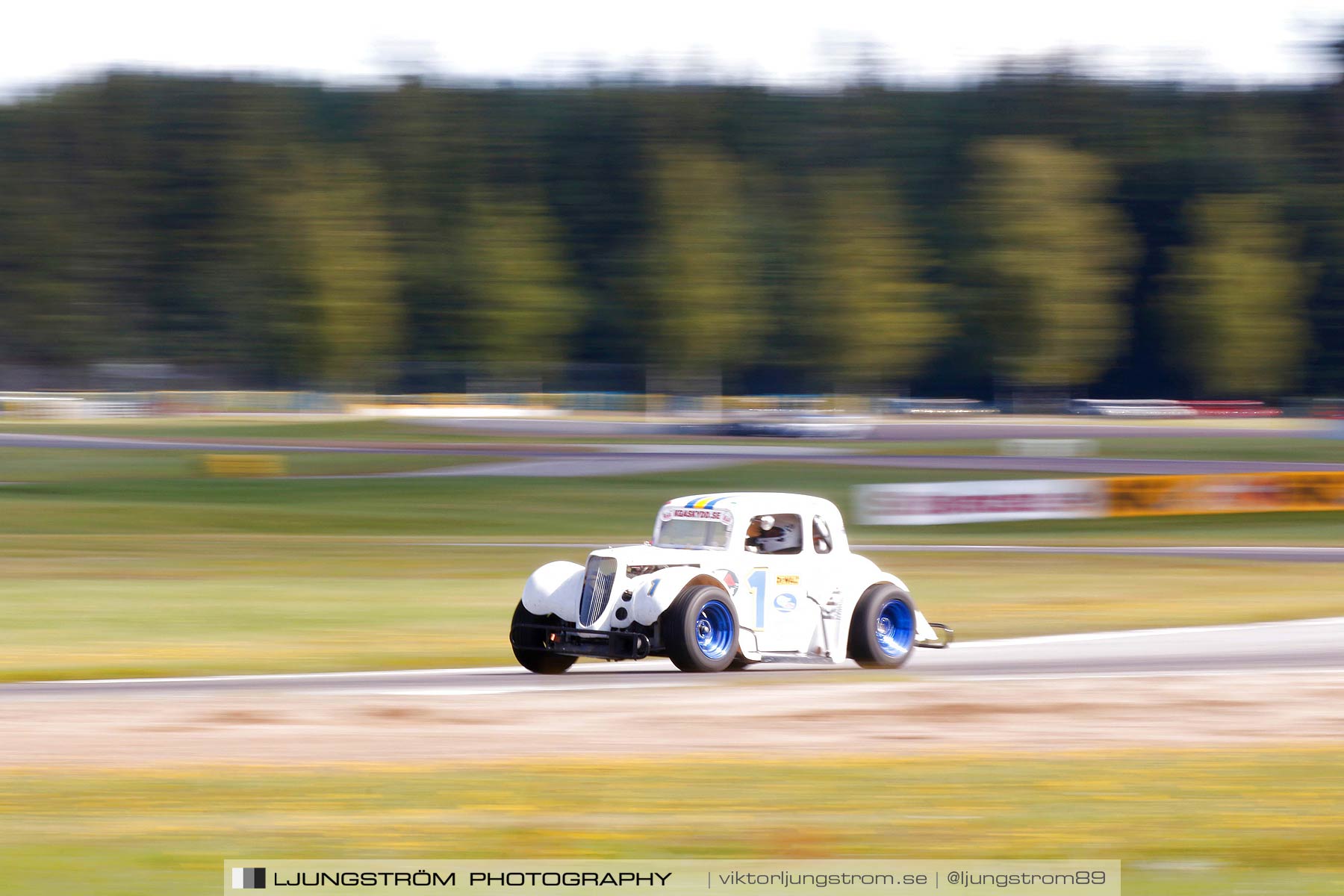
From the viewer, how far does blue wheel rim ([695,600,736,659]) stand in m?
12.7

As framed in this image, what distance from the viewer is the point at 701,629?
1270cm

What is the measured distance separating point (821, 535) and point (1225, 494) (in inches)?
832

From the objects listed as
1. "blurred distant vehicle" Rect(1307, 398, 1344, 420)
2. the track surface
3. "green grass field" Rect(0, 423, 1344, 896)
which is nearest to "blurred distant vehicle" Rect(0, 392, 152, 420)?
"green grass field" Rect(0, 423, 1344, 896)

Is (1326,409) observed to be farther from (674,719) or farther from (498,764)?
(498,764)

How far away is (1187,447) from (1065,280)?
26.4 metres

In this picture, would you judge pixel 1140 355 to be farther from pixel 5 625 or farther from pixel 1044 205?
pixel 5 625

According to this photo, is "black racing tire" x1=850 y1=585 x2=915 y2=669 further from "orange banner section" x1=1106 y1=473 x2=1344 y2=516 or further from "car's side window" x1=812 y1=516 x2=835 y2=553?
"orange banner section" x1=1106 y1=473 x2=1344 y2=516

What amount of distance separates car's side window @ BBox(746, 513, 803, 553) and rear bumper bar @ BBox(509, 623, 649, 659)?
129 centimetres

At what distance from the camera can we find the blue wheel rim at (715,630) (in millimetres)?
12688

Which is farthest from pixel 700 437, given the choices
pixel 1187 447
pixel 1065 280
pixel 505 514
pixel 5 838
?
pixel 5 838

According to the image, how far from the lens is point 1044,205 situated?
81.0 metres

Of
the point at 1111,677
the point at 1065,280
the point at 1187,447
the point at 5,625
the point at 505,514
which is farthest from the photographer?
the point at 1065,280

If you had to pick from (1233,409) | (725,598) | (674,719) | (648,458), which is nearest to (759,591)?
(725,598)

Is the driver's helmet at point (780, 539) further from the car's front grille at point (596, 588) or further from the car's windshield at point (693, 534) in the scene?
the car's front grille at point (596, 588)
